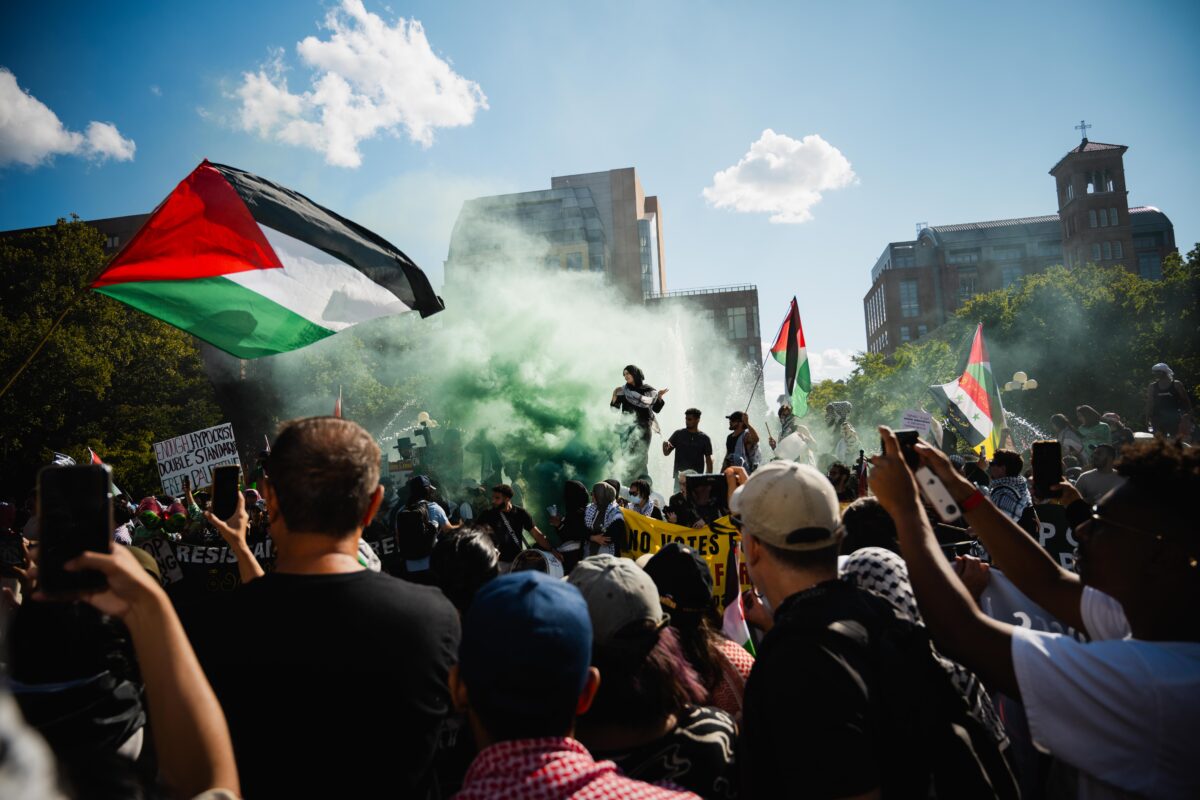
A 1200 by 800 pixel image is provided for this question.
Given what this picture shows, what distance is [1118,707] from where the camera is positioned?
174 centimetres

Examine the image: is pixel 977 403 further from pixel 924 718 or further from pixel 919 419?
pixel 924 718

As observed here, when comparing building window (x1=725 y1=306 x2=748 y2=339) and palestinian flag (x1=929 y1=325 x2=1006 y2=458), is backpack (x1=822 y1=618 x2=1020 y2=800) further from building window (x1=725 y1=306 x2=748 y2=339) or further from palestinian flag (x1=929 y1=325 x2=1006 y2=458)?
building window (x1=725 y1=306 x2=748 y2=339)

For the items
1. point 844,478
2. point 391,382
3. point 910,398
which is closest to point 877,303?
point 910,398

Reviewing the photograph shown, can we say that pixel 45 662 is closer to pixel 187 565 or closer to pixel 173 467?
pixel 187 565

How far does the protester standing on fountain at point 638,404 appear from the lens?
39.9 feet

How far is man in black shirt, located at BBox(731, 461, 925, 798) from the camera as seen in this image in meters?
1.81

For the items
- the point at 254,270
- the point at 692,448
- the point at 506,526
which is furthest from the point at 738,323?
the point at 254,270

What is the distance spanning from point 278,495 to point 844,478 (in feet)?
26.1

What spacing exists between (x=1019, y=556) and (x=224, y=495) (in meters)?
2.93

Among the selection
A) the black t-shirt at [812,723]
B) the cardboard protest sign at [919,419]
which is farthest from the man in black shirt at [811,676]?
the cardboard protest sign at [919,419]

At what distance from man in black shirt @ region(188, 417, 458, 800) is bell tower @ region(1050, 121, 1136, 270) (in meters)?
89.2

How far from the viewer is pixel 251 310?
5.20 meters

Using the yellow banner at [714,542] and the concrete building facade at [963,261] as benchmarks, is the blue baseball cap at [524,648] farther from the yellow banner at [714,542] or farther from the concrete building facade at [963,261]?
the concrete building facade at [963,261]

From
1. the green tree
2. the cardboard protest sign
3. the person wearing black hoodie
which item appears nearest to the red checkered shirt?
the person wearing black hoodie
